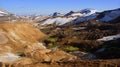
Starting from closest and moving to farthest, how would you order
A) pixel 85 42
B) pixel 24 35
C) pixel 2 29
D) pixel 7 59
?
pixel 7 59 < pixel 85 42 < pixel 2 29 < pixel 24 35

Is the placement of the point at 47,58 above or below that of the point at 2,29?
below

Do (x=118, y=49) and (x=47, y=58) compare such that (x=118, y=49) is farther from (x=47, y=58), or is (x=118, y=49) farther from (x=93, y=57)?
(x=47, y=58)

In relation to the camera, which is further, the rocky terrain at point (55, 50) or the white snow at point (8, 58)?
the white snow at point (8, 58)

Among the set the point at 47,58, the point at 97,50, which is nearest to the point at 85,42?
the point at 97,50

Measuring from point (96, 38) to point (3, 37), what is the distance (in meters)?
10.4

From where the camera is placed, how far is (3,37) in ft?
104

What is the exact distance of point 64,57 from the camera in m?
24.7

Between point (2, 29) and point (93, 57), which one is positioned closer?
point (93, 57)

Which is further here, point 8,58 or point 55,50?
point 55,50

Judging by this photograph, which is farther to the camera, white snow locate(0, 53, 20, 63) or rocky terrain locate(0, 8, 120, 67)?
white snow locate(0, 53, 20, 63)

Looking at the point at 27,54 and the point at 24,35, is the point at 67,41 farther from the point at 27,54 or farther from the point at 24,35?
the point at 27,54

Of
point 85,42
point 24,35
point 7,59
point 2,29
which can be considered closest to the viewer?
point 7,59

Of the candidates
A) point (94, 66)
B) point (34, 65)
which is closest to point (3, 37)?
point (34, 65)

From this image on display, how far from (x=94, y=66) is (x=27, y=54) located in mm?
7632
